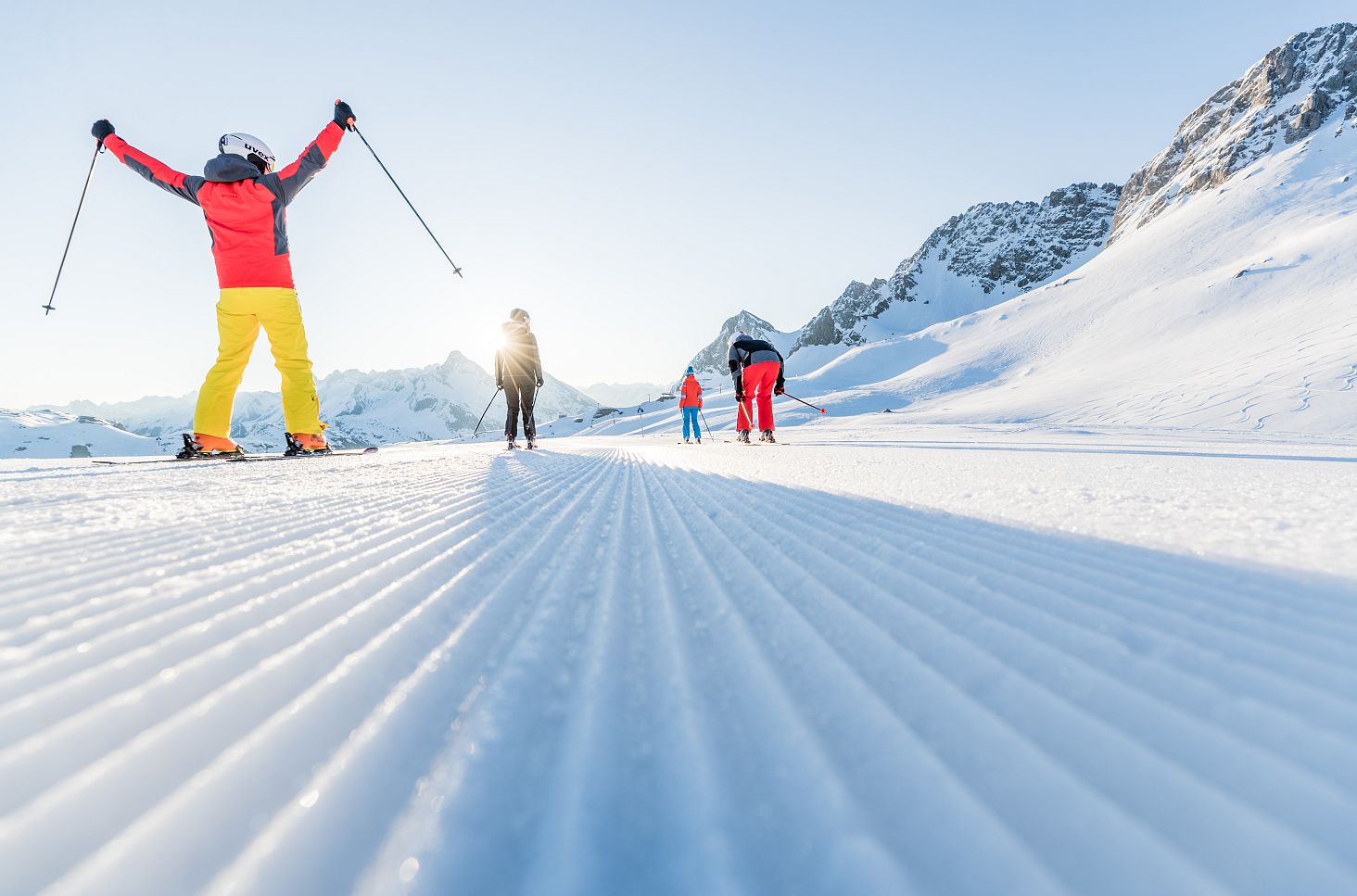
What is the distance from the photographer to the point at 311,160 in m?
4.63

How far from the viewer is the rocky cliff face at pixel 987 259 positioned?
3472 inches

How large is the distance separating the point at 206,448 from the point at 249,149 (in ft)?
8.22

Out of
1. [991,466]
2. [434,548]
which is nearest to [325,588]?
[434,548]

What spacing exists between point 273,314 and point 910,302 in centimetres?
9827

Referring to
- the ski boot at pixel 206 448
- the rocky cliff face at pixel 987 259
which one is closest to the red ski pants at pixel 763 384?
the ski boot at pixel 206 448

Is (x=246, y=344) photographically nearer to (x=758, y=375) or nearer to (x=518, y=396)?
(x=518, y=396)

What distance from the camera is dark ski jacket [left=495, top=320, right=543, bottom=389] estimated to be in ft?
23.1

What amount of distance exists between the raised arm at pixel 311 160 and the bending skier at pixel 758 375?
513 centimetres

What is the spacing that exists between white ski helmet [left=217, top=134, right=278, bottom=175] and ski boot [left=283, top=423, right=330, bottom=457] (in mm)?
2264

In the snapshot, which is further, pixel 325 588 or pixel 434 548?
pixel 434 548

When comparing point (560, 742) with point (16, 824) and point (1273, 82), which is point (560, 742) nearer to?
point (16, 824)

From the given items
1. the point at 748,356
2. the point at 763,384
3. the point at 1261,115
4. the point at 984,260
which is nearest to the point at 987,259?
the point at 984,260

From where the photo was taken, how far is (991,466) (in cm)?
323

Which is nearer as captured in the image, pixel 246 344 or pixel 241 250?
pixel 241 250
